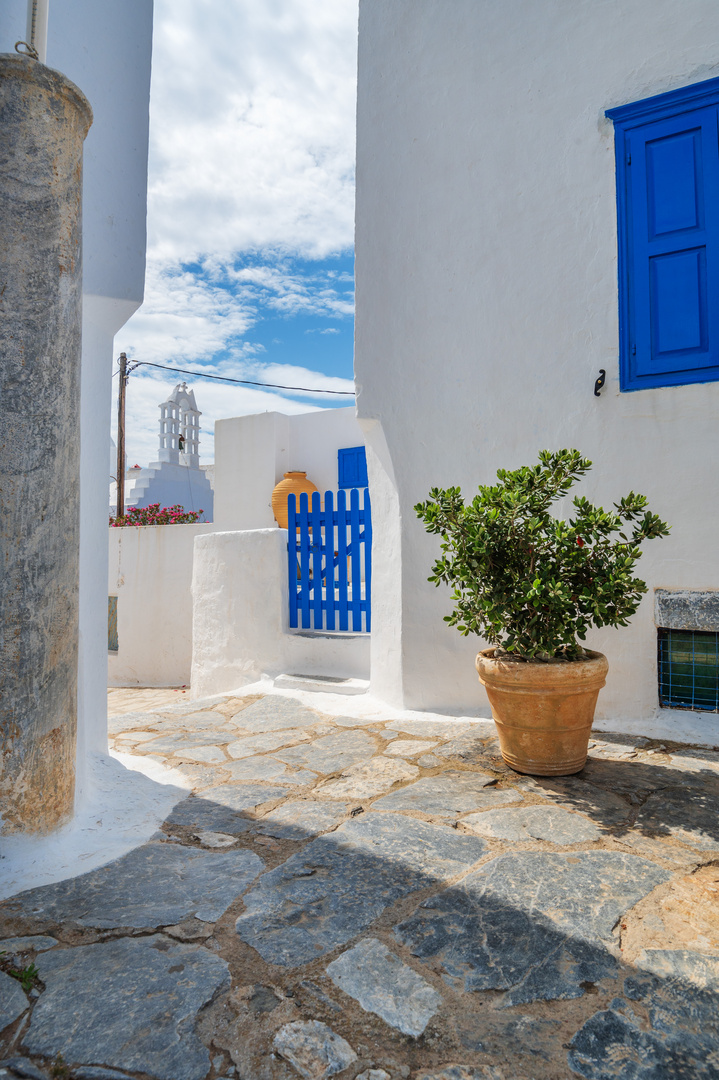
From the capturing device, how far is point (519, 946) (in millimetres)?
1704

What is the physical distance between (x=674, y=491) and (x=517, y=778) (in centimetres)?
186

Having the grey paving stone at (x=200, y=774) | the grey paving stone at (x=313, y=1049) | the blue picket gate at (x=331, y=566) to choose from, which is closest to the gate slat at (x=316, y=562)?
the blue picket gate at (x=331, y=566)

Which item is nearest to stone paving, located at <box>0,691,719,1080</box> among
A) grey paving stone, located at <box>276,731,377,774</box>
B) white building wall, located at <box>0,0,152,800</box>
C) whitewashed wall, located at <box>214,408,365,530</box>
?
grey paving stone, located at <box>276,731,377,774</box>

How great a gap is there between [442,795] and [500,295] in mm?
3073

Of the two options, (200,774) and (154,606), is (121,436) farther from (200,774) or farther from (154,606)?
(200,774)

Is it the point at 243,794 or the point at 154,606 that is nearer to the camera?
the point at 243,794

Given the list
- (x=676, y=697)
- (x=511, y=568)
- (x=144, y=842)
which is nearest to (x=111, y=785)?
(x=144, y=842)

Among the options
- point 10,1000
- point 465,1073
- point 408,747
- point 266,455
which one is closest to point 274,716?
point 408,747

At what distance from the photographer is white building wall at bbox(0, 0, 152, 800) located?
3.09 metres

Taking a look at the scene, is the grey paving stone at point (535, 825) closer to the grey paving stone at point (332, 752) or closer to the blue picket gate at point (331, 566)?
the grey paving stone at point (332, 752)

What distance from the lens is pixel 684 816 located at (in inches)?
99.4

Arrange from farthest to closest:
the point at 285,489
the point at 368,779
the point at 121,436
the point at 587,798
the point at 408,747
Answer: the point at 121,436, the point at 285,489, the point at 408,747, the point at 368,779, the point at 587,798

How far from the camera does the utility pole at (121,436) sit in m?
15.7

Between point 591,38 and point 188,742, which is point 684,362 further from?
point 188,742
